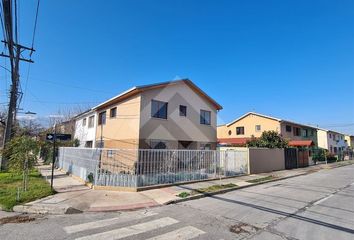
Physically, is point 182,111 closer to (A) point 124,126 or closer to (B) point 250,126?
(A) point 124,126

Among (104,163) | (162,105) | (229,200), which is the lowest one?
(229,200)

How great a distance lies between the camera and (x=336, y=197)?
10.2 metres

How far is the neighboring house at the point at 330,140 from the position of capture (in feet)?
161

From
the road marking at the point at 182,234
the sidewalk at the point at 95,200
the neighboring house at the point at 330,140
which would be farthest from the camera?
the neighboring house at the point at 330,140

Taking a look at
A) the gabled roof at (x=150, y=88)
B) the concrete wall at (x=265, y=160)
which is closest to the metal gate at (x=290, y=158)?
the concrete wall at (x=265, y=160)

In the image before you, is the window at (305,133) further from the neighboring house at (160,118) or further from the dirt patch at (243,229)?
the dirt patch at (243,229)

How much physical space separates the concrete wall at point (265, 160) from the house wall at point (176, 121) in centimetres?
454

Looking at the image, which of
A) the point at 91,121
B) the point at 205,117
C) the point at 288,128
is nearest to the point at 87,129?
the point at 91,121

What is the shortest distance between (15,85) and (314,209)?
19855 millimetres

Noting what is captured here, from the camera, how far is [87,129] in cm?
2642

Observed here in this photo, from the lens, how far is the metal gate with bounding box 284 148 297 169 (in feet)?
77.4

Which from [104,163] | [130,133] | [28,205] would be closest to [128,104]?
[130,133]

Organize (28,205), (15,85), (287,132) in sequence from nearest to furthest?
1. (28,205)
2. (15,85)
3. (287,132)

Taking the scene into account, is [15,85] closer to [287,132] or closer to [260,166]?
[260,166]
